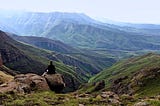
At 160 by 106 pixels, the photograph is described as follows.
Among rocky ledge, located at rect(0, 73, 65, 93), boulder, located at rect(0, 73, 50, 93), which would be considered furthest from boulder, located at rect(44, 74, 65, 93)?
boulder, located at rect(0, 73, 50, 93)

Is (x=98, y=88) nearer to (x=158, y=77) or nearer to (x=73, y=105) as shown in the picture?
(x=158, y=77)

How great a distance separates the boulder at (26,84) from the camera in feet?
156

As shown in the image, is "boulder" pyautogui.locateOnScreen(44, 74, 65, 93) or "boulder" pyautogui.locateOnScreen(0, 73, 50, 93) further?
"boulder" pyautogui.locateOnScreen(44, 74, 65, 93)

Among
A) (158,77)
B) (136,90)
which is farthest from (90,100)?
(158,77)

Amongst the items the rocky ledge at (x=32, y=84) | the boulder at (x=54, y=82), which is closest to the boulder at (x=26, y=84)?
the rocky ledge at (x=32, y=84)

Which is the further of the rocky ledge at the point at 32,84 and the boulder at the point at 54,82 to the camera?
the boulder at the point at 54,82

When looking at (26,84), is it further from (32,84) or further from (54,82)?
(54,82)

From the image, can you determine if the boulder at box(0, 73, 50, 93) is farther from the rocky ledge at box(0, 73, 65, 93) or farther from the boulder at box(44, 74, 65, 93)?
the boulder at box(44, 74, 65, 93)

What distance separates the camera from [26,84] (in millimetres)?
50406

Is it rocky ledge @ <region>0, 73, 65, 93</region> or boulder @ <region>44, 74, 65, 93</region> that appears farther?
boulder @ <region>44, 74, 65, 93</region>

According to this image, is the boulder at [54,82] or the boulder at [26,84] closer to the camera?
the boulder at [26,84]

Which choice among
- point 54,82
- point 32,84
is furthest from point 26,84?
point 54,82

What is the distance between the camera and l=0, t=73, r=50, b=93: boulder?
47.6m

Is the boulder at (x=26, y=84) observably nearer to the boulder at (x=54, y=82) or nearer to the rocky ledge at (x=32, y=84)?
the rocky ledge at (x=32, y=84)
